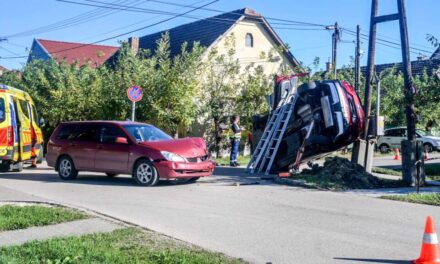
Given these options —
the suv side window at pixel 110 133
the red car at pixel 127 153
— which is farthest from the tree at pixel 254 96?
the suv side window at pixel 110 133

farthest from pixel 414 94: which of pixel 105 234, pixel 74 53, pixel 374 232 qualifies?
pixel 74 53

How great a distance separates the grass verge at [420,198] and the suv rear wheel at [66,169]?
761 cm

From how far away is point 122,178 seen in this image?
14789mm

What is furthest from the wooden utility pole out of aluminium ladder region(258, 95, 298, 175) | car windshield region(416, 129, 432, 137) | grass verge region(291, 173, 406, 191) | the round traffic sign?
grass verge region(291, 173, 406, 191)

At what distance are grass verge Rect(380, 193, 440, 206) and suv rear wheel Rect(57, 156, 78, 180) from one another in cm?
761

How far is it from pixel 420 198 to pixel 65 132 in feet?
29.1

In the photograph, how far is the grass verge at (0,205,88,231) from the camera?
25.0 feet

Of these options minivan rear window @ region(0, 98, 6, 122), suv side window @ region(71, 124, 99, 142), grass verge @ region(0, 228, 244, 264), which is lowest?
grass verge @ region(0, 228, 244, 264)

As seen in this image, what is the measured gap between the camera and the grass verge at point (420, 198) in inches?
419

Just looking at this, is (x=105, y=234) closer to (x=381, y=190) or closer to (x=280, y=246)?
(x=280, y=246)

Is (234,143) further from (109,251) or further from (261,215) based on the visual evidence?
(109,251)

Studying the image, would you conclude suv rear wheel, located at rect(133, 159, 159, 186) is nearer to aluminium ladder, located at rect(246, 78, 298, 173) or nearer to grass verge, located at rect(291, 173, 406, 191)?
grass verge, located at rect(291, 173, 406, 191)

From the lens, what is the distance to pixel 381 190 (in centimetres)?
1248

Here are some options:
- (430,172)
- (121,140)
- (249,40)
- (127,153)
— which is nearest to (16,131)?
(121,140)
